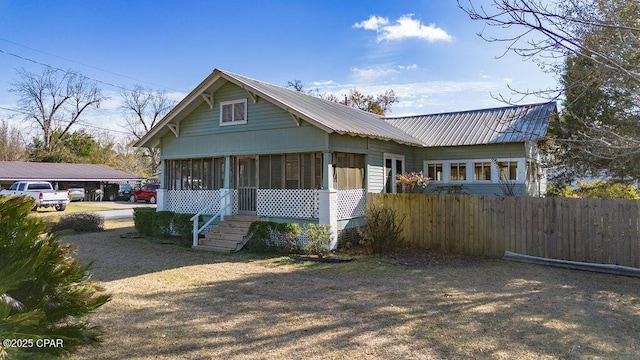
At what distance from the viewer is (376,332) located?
16.8 ft

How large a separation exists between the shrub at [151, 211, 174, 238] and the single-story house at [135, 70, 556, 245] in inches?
29.1

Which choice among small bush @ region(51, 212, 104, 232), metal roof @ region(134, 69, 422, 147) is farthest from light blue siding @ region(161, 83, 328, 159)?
small bush @ region(51, 212, 104, 232)

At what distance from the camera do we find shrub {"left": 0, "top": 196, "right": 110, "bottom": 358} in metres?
2.77

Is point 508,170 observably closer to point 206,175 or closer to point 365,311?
point 365,311

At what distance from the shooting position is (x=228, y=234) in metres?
12.4

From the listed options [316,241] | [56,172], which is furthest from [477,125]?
[56,172]

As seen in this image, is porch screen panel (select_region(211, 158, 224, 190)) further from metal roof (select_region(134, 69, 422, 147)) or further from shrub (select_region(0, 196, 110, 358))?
shrub (select_region(0, 196, 110, 358))

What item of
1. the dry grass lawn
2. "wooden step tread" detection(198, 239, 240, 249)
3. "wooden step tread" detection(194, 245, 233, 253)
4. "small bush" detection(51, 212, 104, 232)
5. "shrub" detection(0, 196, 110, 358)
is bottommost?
the dry grass lawn

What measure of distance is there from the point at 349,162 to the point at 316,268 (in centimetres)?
471

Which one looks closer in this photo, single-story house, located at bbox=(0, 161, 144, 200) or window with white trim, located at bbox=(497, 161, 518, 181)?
window with white trim, located at bbox=(497, 161, 518, 181)

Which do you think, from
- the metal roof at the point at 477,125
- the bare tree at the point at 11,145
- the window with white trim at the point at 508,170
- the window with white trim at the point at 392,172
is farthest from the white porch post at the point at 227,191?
the bare tree at the point at 11,145

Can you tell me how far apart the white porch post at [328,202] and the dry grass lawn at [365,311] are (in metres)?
1.88

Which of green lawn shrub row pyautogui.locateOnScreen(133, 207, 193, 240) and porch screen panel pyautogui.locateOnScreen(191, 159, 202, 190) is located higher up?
porch screen panel pyautogui.locateOnScreen(191, 159, 202, 190)

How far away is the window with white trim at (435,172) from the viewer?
16945mm
